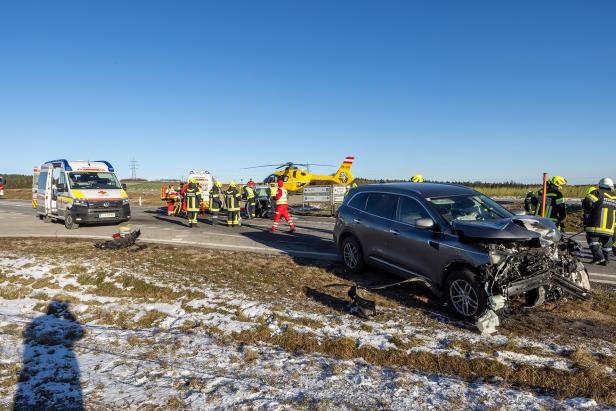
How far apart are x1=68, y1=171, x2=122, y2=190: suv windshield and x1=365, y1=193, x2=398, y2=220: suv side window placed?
1085cm

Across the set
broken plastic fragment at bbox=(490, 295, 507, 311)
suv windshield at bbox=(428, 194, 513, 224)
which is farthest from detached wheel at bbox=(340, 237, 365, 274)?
broken plastic fragment at bbox=(490, 295, 507, 311)

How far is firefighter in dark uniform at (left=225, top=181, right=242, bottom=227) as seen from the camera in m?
15.1

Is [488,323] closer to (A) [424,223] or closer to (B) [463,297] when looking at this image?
(B) [463,297]

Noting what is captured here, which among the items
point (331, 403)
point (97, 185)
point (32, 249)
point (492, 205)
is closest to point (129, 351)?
point (331, 403)

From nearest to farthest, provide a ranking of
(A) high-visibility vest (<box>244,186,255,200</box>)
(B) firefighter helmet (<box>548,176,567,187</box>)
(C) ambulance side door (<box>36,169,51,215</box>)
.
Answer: (B) firefighter helmet (<box>548,176,567,187</box>), (C) ambulance side door (<box>36,169,51,215</box>), (A) high-visibility vest (<box>244,186,255,200</box>)

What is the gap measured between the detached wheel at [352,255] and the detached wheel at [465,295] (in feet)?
7.60

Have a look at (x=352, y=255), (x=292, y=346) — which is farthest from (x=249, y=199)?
(x=292, y=346)

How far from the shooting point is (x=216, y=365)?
4301 mm

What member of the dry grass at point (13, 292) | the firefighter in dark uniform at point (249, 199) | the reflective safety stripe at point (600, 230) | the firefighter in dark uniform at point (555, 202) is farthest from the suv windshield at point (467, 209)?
the firefighter in dark uniform at point (249, 199)

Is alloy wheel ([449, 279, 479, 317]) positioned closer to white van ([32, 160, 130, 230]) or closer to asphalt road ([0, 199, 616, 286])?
asphalt road ([0, 199, 616, 286])

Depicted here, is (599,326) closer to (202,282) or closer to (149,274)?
(202,282)

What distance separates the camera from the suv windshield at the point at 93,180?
570 inches

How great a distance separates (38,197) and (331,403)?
18015 mm

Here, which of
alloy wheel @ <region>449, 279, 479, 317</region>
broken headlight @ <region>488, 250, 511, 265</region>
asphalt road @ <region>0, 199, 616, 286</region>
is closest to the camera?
broken headlight @ <region>488, 250, 511, 265</region>
